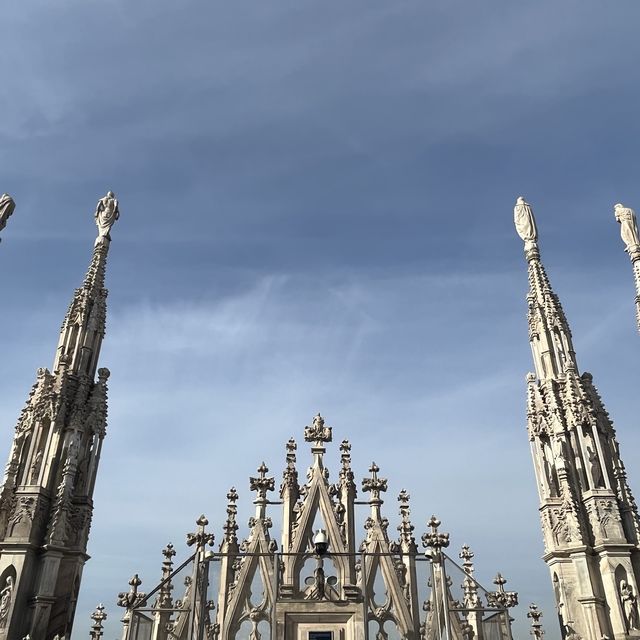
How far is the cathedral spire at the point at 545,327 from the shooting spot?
26.1 m

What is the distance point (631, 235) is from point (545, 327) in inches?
306

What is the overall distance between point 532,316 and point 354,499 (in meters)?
11.5

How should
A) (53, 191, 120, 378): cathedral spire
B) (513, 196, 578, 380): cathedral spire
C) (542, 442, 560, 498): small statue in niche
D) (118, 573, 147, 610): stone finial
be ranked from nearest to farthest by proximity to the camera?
1. (118, 573, 147, 610): stone finial
2. (542, 442, 560, 498): small statue in niche
3. (53, 191, 120, 378): cathedral spire
4. (513, 196, 578, 380): cathedral spire

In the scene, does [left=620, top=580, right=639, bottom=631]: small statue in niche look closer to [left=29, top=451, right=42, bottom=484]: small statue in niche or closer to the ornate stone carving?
the ornate stone carving

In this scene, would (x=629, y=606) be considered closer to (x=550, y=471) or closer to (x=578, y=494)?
(x=578, y=494)

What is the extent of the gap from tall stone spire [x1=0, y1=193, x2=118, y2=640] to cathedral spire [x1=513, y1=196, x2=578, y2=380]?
1751 cm

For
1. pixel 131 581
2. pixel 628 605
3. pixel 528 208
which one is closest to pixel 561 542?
pixel 628 605

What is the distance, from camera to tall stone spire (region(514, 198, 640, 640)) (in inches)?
820

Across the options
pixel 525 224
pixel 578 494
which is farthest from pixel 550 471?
pixel 525 224

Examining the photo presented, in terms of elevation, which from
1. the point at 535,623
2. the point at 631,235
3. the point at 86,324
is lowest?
the point at 535,623

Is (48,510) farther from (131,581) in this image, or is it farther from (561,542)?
(561,542)

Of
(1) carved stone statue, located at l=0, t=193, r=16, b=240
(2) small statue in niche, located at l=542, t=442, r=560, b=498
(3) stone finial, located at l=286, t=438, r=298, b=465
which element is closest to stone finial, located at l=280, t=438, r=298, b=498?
(3) stone finial, located at l=286, t=438, r=298, b=465

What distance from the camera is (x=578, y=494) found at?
22.9 metres

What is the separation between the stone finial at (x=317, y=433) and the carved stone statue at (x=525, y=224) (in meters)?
13.7
